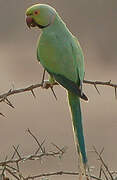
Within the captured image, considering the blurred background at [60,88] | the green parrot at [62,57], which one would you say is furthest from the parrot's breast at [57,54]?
the blurred background at [60,88]

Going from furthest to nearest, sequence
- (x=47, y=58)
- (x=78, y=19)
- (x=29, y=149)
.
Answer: (x=78, y=19), (x=29, y=149), (x=47, y=58)

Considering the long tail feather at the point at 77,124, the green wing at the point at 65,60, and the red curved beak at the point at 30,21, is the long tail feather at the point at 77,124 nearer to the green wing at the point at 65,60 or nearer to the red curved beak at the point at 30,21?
the green wing at the point at 65,60

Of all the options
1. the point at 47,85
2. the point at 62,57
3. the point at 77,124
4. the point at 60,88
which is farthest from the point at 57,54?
the point at 60,88

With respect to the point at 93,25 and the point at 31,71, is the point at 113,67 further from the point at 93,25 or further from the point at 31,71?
the point at 93,25

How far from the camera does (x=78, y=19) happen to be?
39.4ft

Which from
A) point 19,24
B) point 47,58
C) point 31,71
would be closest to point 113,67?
point 31,71

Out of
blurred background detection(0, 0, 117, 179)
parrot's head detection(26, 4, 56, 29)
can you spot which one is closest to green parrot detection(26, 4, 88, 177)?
parrot's head detection(26, 4, 56, 29)

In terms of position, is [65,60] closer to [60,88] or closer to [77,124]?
[77,124]

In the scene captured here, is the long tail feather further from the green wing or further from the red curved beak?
the red curved beak

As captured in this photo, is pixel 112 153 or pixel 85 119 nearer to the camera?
pixel 112 153

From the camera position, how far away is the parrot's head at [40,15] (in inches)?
103

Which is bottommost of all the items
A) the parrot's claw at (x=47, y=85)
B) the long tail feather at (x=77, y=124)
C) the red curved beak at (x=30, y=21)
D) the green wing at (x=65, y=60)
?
the long tail feather at (x=77, y=124)

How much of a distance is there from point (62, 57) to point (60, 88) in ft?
19.9

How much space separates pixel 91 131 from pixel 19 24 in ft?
15.4
